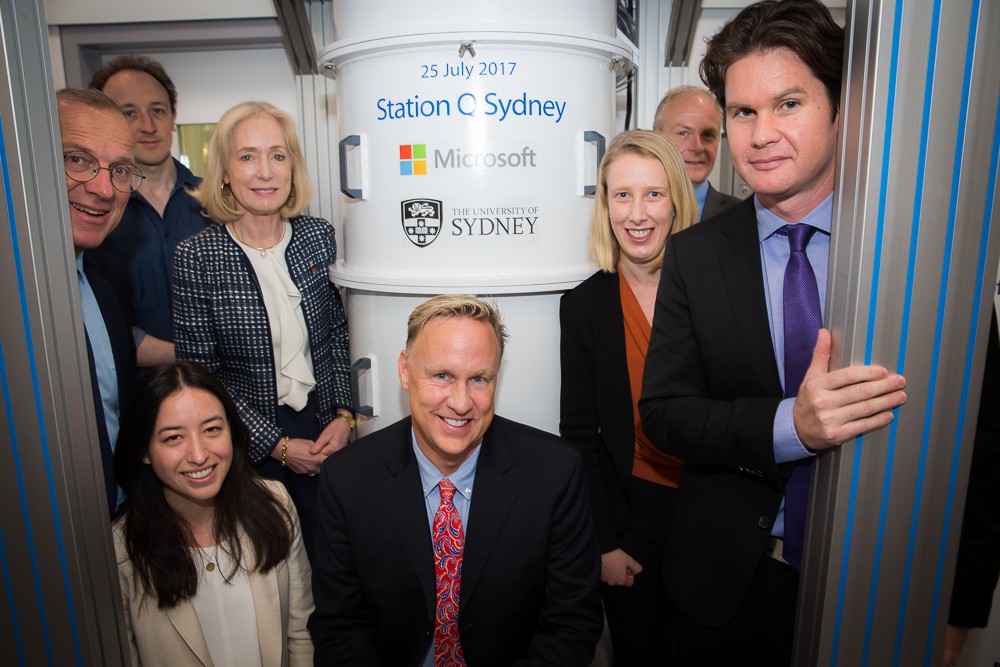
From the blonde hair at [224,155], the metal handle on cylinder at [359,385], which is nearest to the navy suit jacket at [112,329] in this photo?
the blonde hair at [224,155]

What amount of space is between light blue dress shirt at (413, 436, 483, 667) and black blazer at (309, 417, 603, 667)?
32 millimetres

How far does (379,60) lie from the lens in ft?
6.02

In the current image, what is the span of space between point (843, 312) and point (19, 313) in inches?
45.4

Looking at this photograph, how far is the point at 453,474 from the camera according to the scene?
62.7 inches

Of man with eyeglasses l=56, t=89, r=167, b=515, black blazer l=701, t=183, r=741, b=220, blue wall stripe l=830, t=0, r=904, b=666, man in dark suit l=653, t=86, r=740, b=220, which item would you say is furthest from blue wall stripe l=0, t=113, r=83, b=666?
man in dark suit l=653, t=86, r=740, b=220

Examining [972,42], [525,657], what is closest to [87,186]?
[525,657]

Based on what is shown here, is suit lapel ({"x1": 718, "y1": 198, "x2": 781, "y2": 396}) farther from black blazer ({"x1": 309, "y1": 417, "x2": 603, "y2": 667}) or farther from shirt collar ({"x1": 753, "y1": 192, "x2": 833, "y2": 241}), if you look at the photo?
black blazer ({"x1": 309, "y1": 417, "x2": 603, "y2": 667})

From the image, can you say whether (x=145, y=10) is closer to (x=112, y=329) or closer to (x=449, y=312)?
(x=112, y=329)

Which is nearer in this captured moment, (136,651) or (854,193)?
(854,193)

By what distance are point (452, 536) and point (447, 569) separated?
0.07 meters

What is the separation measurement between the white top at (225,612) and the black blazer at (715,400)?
1.00 m

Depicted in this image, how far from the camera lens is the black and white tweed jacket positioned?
1.98 meters

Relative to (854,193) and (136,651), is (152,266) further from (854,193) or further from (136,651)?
(854,193)

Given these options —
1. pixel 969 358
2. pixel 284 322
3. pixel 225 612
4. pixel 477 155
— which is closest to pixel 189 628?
pixel 225 612
